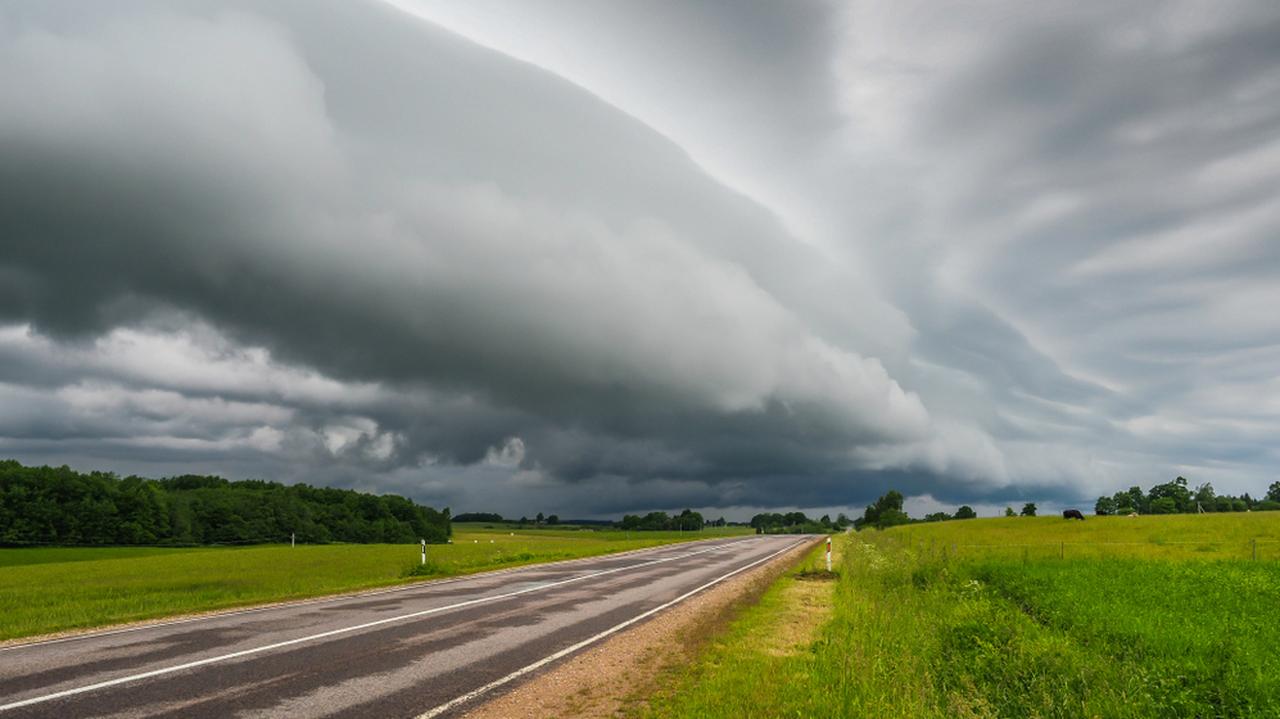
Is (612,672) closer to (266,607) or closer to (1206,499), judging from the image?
(266,607)

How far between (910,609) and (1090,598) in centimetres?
535

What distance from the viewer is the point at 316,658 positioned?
10117 mm

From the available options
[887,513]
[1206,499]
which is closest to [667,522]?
[887,513]

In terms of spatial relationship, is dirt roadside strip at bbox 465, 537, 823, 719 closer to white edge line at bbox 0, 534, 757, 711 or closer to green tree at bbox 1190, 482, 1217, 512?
white edge line at bbox 0, 534, 757, 711

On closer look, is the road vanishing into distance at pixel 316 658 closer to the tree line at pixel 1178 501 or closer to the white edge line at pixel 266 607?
the white edge line at pixel 266 607

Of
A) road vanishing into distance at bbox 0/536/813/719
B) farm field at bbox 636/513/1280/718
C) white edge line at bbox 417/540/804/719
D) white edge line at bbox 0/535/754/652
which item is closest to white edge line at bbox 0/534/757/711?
road vanishing into distance at bbox 0/536/813/719

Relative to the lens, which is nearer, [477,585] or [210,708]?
[210,708]

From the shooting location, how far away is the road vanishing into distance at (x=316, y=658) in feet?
25.5

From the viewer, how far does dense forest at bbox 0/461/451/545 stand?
86875 millimetres

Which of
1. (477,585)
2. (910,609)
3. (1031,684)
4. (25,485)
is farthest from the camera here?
(25,485)

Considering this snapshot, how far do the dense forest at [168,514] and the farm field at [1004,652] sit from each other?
105m

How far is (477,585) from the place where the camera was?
22266mm

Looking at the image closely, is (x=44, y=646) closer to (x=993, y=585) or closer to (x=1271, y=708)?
(x=1271, y=708)

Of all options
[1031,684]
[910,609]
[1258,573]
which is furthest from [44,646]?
[1258,573]
